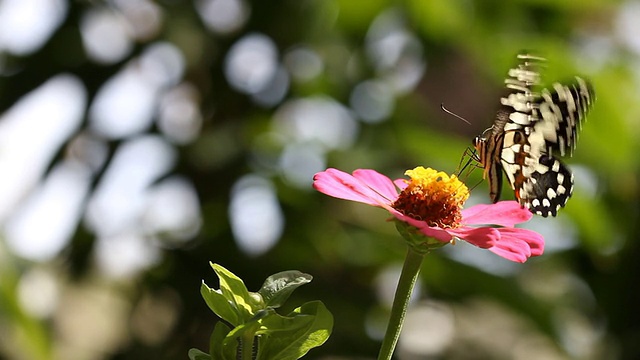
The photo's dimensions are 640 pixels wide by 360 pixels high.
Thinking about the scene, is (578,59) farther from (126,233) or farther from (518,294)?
(126,233)

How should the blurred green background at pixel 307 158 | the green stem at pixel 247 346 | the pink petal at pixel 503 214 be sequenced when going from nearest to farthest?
the green stem at pixel 247 346, the pink petal at pixel 503 214, the blurred green background at pixel 307 158

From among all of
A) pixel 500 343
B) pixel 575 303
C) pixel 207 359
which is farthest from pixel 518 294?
pixel 207 359

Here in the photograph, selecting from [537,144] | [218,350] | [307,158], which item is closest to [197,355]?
[218,350]

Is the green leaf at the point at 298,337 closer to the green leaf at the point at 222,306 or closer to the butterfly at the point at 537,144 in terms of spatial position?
the green leaf at the point at 222,306

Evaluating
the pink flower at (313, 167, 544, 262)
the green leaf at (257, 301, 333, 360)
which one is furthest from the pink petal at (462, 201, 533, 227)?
the green leaf at (257, 301, 333, 360)

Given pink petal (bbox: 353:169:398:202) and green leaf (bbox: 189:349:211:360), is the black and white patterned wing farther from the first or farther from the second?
green leaf (bbox: 189:349:211:360)

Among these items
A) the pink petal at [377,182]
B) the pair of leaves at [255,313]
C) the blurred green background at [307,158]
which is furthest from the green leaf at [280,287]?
the blurred green background at [307,158]
